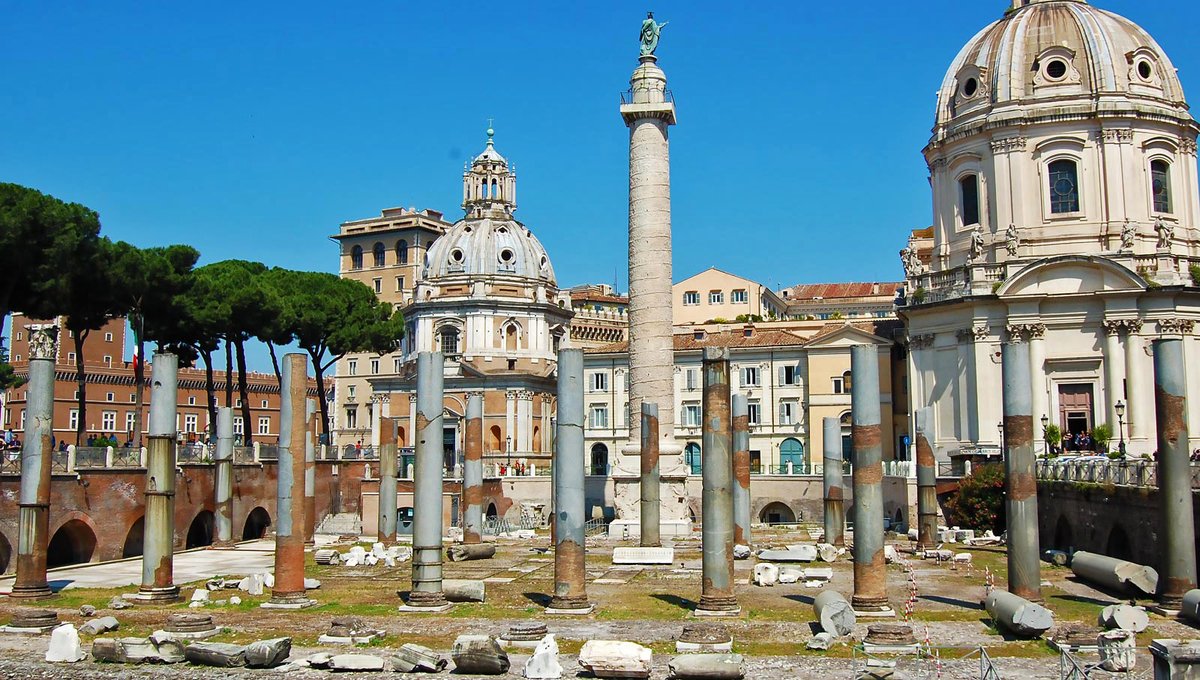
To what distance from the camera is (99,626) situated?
854 inches

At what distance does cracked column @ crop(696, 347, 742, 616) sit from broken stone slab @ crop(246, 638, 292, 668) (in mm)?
8176

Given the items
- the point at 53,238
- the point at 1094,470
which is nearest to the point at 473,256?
the point at 53,238

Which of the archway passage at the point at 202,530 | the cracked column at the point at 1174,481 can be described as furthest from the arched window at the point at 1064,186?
the archway passage at the point at 202,530

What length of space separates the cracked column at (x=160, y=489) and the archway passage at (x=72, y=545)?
13.5m

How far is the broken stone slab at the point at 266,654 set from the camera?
60.7 feet

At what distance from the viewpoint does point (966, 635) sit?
67.8 feet

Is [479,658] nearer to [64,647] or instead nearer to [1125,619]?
[64,647]

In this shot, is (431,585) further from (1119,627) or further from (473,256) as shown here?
(473,256)

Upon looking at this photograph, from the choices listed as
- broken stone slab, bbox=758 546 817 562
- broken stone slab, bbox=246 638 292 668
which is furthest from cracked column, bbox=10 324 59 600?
broken stone slab, bbox=758 546 817 562

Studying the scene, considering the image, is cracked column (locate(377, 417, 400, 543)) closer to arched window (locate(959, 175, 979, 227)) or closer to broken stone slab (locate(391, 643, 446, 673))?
broken stone slab (locate(391, 643, 446, 673))

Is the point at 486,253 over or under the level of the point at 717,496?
over

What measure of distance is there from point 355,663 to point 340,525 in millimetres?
40124

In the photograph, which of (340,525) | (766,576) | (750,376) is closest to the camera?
(766,576)

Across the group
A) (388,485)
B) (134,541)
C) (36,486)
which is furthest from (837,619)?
(134,541)
